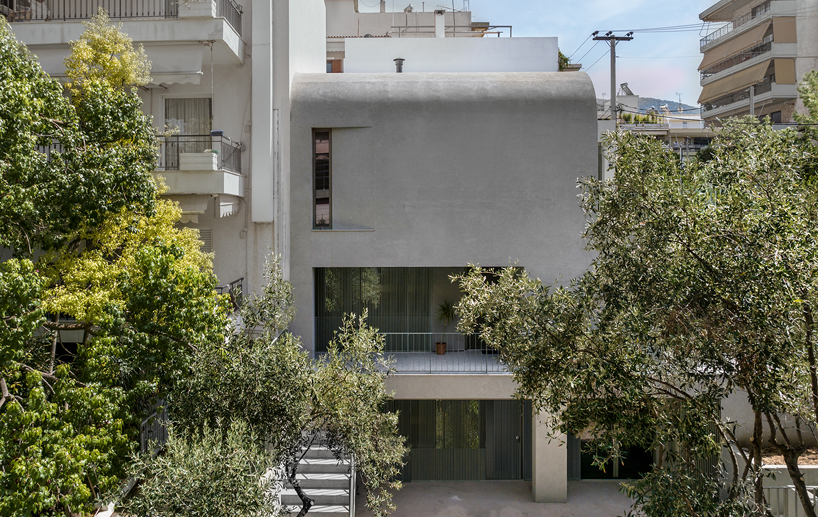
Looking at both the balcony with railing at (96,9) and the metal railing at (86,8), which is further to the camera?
the metal railing at (86,8)

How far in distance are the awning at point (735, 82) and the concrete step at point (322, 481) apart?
39151 millimetres

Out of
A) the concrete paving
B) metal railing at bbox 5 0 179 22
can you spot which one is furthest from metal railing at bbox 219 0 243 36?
the concrete paving

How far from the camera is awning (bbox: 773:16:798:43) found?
121 feet

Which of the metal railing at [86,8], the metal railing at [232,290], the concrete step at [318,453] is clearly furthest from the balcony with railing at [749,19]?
the concrete step at [318,453]

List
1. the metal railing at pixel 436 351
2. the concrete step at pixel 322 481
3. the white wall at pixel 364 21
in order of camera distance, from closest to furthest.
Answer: the concrete step at pixel 322 481 → the metal railing at pixel 436 351 → the white wall at pixel 364 21

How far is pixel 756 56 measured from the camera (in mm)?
40062

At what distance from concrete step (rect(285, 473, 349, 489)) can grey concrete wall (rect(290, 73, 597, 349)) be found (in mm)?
3431

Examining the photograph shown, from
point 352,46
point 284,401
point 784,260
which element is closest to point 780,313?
point 784,260

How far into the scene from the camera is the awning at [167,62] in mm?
12719

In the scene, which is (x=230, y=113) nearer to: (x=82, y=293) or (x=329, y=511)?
(x=82, y=293)

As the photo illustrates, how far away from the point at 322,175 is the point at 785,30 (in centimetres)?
3656

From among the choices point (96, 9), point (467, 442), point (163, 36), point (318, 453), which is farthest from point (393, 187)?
point (96, 9)

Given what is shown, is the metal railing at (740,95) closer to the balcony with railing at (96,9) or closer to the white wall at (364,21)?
the white wall at (364,21)

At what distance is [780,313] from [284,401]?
658 centimetres
